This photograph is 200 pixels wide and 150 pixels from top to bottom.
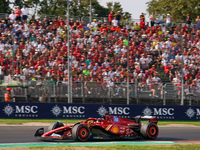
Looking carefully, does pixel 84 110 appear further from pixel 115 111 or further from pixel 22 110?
pixel 22 110

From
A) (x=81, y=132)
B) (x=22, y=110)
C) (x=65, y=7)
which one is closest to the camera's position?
(x=81, y=132)

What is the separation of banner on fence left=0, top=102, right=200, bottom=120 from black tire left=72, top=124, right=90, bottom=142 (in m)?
7.88

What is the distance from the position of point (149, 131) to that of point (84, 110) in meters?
7.36

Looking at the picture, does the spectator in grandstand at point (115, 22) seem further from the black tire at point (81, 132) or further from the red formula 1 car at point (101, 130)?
the black tire at point (81, 132)

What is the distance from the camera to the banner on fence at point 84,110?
62.6 ft

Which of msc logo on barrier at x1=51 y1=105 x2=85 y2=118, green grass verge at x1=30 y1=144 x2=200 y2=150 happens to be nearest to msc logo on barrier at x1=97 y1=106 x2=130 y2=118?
msc logo on barrier at x1=51 y1=105 x2=85 y2=118

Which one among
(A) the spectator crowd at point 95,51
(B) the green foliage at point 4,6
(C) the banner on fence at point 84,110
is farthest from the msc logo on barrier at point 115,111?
(B) the green foliage at point 4,6

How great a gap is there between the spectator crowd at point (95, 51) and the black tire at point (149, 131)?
747 cm

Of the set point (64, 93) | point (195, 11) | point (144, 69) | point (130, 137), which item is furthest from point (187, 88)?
point (195, 11)

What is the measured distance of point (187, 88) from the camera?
2094 cm

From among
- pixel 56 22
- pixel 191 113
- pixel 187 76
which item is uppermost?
pixel 56 22

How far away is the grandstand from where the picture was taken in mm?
19922

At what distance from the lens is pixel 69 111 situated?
1964 centimetres

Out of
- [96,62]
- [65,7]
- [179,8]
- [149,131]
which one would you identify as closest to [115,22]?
[96,62]
